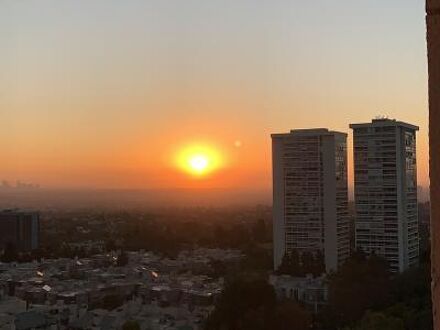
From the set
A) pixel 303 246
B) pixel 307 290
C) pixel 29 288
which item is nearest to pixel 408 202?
pixel 303 246

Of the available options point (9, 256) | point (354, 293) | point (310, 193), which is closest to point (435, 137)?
point (354, 293)

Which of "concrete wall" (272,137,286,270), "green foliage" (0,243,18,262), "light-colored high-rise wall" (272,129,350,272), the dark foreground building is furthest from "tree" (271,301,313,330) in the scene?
the dark foreground building

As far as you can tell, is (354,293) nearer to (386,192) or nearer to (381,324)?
(381,324)

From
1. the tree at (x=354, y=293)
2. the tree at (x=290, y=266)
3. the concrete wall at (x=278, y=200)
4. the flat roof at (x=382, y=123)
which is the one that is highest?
the flat roof at (x=382, y=123)

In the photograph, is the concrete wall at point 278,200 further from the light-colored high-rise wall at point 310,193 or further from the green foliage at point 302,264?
the green foliage at point 302,264

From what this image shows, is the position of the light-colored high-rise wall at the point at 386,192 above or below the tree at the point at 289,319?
above

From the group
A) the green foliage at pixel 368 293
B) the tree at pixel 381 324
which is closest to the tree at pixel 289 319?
the green foliage at pixel 368 293

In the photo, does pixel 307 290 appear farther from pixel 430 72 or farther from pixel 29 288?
pixel 430 72
